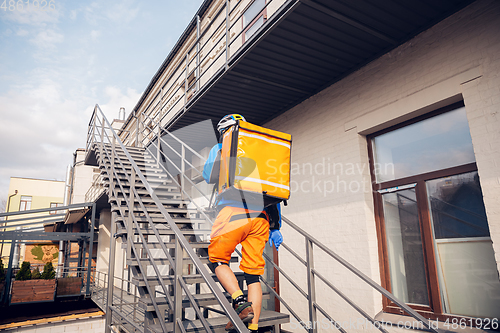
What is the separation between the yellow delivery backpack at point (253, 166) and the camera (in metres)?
2.60

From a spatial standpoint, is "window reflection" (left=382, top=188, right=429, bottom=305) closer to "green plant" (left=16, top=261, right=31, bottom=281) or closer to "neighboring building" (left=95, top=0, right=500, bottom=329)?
"neighboring building" (left=95, top=0, right=500, bottom=329)

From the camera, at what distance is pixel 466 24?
11.6 ft

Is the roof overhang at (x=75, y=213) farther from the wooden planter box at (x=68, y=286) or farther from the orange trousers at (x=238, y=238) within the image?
the orange trousers at (x=238, y=238)

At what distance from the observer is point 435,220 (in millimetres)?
3871

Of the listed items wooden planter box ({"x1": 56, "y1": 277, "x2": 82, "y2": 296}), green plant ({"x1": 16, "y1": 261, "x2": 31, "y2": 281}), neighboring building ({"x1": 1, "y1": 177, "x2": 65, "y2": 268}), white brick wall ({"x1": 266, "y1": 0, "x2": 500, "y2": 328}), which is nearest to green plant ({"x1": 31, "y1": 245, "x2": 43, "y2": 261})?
green plant ({"x1": 16, "y1": 261, "x2": 31, "y2": 281})

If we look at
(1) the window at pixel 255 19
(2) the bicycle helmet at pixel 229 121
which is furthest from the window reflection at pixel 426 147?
(1) the window at pixel 255 19

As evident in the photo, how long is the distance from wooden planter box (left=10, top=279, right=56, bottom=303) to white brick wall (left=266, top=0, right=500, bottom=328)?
10.3 metres

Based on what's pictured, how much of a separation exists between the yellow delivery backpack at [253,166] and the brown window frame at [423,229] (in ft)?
7.09

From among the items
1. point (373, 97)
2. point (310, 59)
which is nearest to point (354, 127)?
point (373, 97)

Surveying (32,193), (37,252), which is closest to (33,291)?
(37,252)

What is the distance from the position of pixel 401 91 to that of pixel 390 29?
777 millimetres

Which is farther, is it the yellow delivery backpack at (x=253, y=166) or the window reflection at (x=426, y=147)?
the window reflection at (x=426, y=147)

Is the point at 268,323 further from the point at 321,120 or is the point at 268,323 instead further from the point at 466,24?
the point at 466,24

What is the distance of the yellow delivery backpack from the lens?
260 centimetres
